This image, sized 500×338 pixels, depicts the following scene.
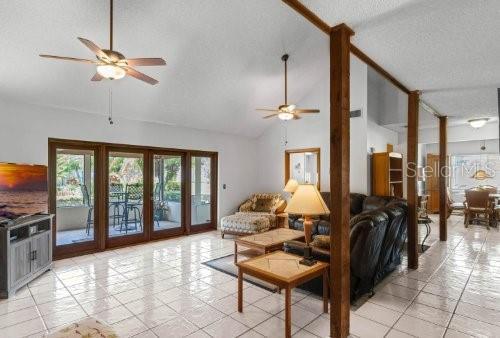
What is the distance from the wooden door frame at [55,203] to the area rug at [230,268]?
7.22ft

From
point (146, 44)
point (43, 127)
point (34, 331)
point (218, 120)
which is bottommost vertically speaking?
point (34, 331)

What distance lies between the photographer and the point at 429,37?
2578 mm

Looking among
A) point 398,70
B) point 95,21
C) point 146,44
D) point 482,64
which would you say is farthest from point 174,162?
point 482,64

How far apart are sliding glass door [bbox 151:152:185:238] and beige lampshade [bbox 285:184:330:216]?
3.91 metres

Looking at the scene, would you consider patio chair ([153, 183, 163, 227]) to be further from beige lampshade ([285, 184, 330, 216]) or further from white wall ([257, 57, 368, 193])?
beige lampshade ([285, 184, 330, 216])

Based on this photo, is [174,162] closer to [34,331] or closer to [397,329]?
[34,331]

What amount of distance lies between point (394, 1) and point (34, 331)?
410 cm

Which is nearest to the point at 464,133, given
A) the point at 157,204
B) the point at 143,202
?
the point at 157,204

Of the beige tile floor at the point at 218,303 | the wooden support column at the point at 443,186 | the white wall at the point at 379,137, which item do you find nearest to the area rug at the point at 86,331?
the beige tile floor at the point at 218,303

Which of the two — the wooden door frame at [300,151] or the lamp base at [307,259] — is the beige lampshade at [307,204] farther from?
the wooden door frame at [300,151]

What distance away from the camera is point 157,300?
305 centimetres

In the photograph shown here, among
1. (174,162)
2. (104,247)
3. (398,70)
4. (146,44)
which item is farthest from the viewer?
(174,162)

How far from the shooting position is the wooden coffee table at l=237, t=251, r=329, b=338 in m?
2.26

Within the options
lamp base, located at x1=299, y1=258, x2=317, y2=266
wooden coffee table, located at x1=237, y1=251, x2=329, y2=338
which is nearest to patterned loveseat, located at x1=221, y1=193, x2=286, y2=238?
wooden coffee table, located at x1=237, y1=251, x2=329, y2=338
